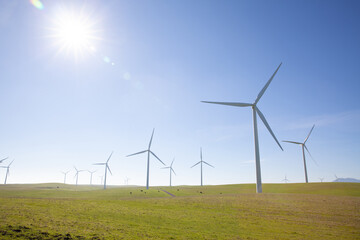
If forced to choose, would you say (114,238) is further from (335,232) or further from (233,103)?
(233,103)

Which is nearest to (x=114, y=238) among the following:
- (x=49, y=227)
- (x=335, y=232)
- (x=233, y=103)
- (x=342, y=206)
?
(x=49, y=227)

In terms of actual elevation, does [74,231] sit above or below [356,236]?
above

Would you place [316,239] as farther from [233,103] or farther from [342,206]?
[233,103]

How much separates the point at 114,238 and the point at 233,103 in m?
52.7

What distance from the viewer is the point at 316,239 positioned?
1705 centimetres

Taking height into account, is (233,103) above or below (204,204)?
above

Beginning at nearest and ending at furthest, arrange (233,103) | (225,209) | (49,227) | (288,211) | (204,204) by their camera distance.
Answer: (49,227), (288,211), (225,209), (204,204), (233,103)

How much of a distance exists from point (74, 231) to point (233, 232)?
1247 centimetres

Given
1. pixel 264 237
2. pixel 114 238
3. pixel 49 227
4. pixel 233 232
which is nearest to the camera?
pixel 114 238

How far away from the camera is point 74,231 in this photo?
1425cm

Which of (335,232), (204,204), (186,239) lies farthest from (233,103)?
(186,239)

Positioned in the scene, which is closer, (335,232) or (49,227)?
(49,227)

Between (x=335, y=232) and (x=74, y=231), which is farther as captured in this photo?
(x=335, y=232)

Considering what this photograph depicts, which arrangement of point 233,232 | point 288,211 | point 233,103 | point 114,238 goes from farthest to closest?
1. point 233,103
2. point 288,211
3. point 233,232
4. point 114,238
